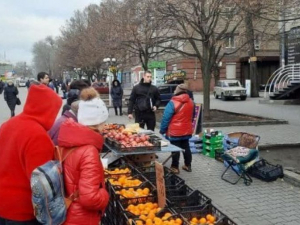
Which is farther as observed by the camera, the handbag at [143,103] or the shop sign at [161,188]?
the handbag at [143,103]

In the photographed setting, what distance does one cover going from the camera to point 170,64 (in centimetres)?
4406

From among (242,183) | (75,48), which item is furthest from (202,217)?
(75,48)

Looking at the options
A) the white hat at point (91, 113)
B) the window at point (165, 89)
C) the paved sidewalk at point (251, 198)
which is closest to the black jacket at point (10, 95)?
the window at point (165, 89)

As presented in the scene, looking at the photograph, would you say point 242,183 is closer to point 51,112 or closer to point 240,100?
point 51,112

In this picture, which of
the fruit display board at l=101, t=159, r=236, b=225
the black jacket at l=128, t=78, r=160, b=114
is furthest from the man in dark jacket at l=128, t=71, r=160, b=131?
the fruit display board at l=101, t=159, r=236, b=225

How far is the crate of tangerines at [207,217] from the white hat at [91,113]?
4.34 ft

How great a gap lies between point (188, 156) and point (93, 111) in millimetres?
4854

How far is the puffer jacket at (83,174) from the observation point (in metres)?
2.64

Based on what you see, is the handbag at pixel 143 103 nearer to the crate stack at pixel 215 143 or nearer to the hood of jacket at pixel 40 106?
the crate stack at pixel 215 143

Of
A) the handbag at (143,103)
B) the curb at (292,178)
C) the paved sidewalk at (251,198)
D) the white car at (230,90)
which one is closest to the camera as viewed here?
the paved sidewalk at (251,198)

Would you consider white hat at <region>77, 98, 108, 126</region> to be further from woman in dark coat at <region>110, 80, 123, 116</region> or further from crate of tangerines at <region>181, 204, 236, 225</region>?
woman in dark coat at <region>110, 80, 123, 116</region>

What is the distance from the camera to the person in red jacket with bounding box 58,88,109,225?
264 cm

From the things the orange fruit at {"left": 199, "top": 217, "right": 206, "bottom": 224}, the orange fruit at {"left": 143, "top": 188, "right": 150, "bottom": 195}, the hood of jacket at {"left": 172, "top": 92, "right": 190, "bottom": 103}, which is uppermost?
the hood of jacket at {"left": 172, "top": 92, "right": 190, "bottom": 103}

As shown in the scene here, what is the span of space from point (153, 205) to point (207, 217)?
24.5 inches
